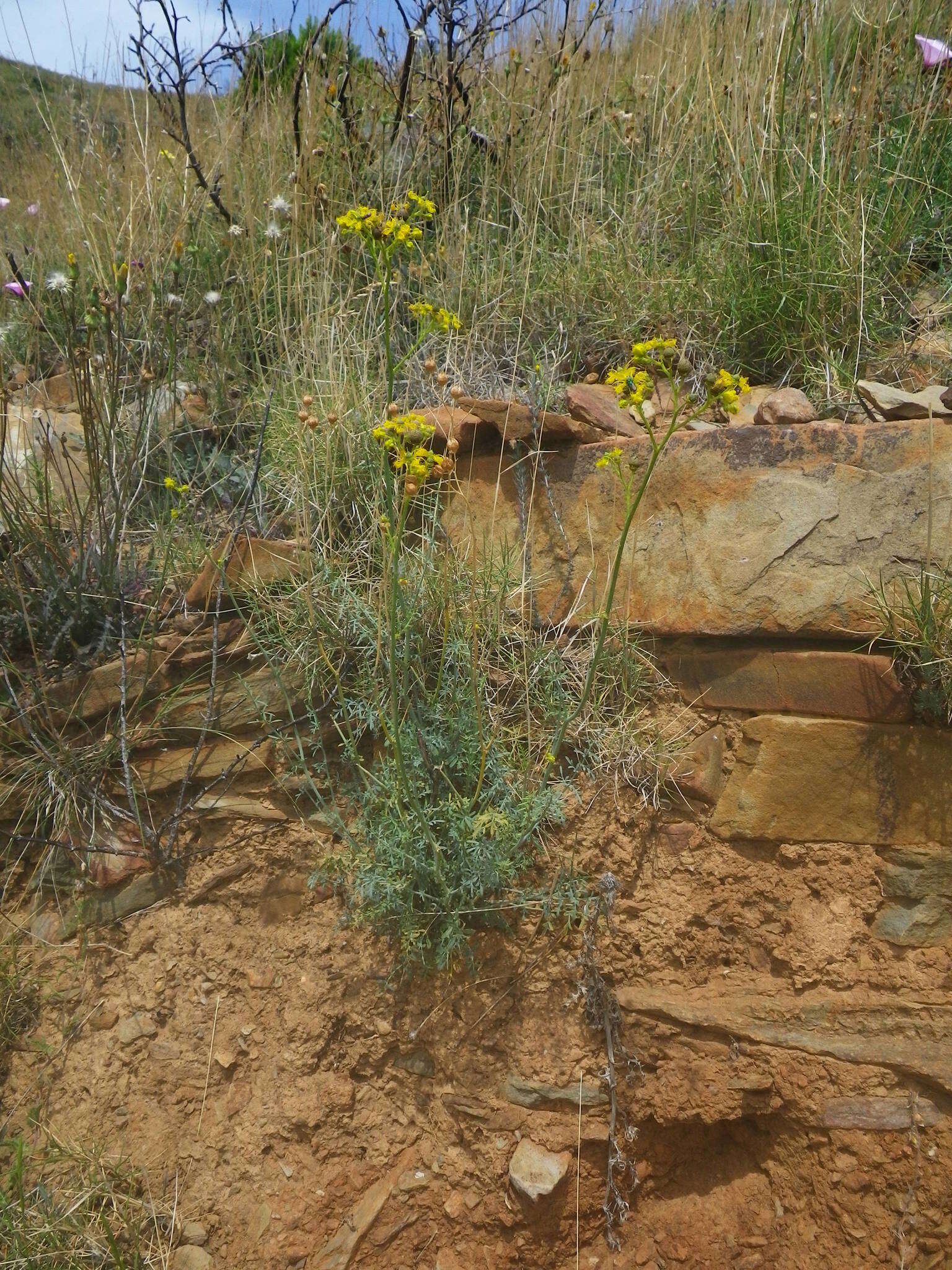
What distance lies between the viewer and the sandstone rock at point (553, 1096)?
90.2 inches

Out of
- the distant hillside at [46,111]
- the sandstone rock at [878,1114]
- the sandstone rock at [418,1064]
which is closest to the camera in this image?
the sandstone rock at [878,1114]

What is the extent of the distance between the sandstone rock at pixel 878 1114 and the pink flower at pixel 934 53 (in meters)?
3.27

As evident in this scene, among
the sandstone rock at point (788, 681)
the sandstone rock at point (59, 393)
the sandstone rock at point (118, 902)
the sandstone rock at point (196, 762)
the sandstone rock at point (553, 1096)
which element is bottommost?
the sandstone rock at point (553, 1096)

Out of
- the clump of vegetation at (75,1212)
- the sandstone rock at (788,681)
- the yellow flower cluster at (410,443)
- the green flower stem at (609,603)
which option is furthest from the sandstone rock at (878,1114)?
the yellow flower cluster at (410,443)

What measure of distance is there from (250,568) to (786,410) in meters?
1.59

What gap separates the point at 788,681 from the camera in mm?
2371

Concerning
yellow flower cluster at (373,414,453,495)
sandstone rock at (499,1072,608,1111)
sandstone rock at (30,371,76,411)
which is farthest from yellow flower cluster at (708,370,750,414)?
sandstone rock at (30,371,76,411)

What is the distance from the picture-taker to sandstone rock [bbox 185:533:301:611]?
2.68 metres

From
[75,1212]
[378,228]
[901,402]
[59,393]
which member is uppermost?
[378,228]

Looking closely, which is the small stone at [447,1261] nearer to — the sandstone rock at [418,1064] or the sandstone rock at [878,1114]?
the sandstone rock at [418,1064]

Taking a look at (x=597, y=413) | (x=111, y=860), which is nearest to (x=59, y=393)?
(x=111, y=860)

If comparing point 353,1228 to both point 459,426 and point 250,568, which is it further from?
point 459,426

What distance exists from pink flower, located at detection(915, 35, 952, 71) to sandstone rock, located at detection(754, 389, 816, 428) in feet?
4.93

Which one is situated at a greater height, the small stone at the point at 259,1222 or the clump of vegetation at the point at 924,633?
the clump of vegetation at the point at 924,633
